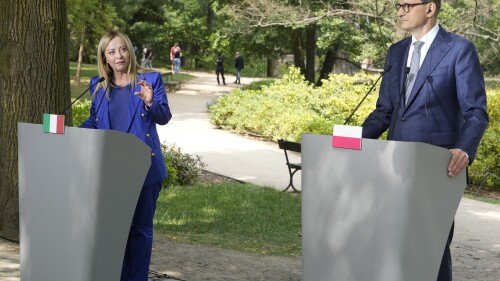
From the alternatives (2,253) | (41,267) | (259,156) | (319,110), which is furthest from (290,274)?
(319,110)

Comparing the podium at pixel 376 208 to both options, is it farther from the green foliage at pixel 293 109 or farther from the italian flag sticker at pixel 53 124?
the green foliage at pixel 293 109

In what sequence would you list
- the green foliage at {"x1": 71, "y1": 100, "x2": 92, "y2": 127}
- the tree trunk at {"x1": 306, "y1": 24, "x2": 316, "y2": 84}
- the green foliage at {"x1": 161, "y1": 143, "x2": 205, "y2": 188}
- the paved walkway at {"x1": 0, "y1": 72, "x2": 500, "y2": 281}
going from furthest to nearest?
1. the tree trunk at {"x1": 306, "y1": 24, "x2": 316, "y2": 84}
2. the green foliage at {"x1": 71, "y1": 100, "x2": 92, "y2": 127}
3. the green foliage at {"x1": 161, "y1": 143, "x2": 205, "y2": 188}
4. the paved walkway at {"x1": 0, "y1": 72, "x2": 500, "y2": 281}

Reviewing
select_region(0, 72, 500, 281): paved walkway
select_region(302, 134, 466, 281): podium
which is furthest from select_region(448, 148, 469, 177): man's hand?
select_region(0, 72, 500, 281): paved walkway

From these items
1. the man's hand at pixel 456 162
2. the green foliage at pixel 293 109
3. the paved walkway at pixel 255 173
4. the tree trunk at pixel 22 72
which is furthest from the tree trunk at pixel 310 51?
the man's hand at pixel 456 162

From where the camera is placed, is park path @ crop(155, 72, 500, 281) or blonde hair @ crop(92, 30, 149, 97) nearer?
blonde hair @ crop(92, 30, 149, 97)

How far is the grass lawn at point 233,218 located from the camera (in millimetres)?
9188

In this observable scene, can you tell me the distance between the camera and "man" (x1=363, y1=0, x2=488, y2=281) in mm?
4520

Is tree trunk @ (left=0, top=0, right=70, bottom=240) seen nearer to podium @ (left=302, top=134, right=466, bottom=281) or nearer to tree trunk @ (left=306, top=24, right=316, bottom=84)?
podium @ (left=302, top=134, right=466, bottom=281)

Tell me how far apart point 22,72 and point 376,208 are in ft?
14.8

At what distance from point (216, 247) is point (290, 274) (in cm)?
145

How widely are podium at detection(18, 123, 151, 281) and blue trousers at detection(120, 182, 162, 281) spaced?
42 cm

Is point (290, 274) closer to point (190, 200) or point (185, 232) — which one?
point (185, 232)

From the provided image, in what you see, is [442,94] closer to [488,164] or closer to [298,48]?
[488,164]

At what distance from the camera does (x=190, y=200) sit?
11.9 m
